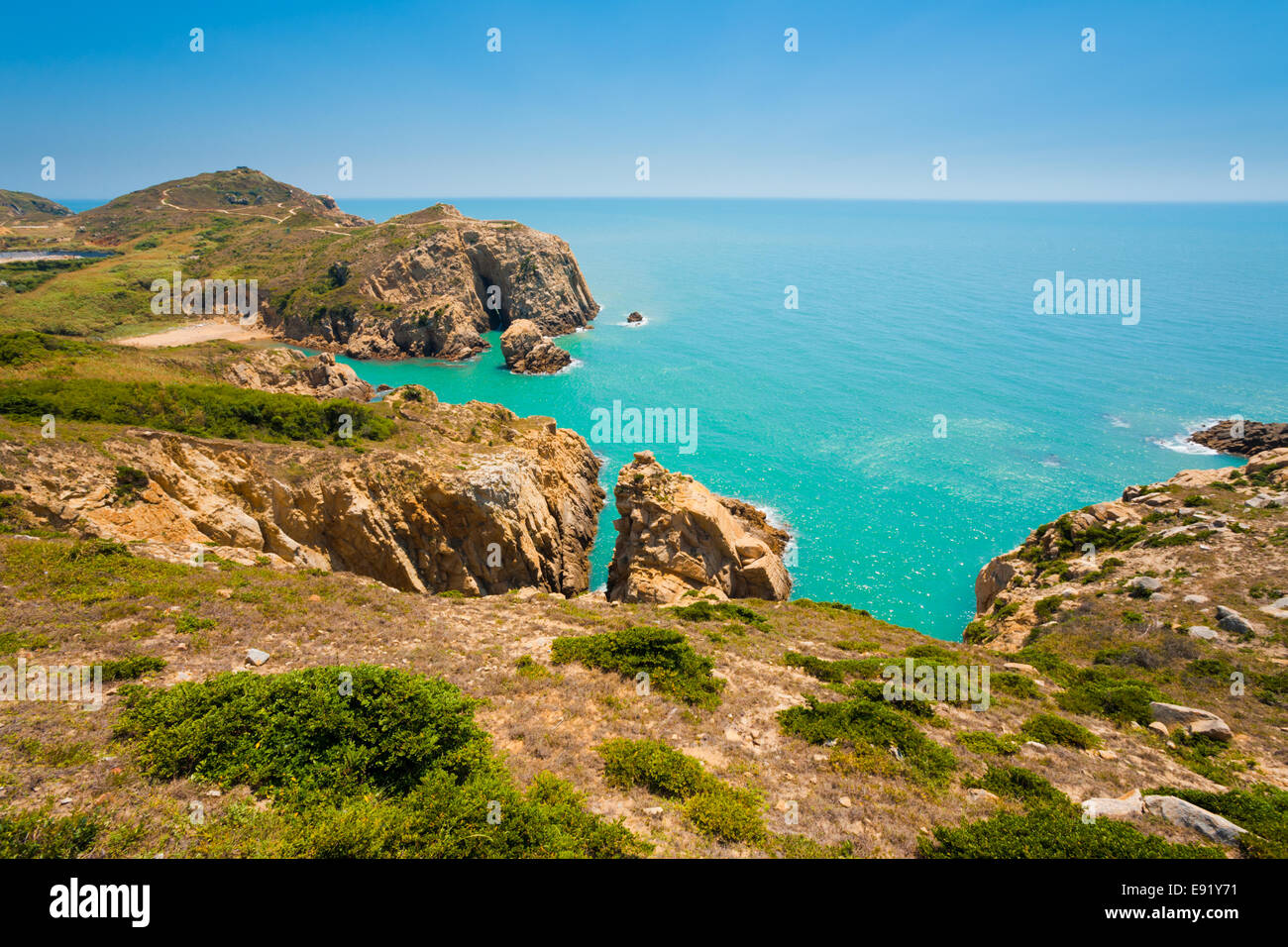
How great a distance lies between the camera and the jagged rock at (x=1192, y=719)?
1497cm

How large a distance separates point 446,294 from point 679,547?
82.2m

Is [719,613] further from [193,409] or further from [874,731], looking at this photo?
[193,409]

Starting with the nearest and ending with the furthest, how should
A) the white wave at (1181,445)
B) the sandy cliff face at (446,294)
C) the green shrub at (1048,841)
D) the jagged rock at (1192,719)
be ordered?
the green shrub at (1048,841) → the jagged rock at (1192,719) → the white wave at (1181,445) → the sandy cliff face at (446,294)

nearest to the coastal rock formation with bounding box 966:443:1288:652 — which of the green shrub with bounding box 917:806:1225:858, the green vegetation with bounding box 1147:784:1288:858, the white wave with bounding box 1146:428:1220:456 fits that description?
the green vegetation with bounding box 1147:784:1288:858

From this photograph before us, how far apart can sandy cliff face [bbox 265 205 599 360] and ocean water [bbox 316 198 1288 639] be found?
5413 millimetres

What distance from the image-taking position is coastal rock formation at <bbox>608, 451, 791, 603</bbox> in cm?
3206

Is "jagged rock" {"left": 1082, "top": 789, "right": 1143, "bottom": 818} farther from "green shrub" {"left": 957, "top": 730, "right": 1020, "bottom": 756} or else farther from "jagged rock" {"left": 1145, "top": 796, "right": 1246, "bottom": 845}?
"green shrub" {"left": 957, "top": 730, "right": 1020, "bottom": 756}

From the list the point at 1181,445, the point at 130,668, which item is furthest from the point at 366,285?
the point at 1181,445

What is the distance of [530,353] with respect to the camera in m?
81.9

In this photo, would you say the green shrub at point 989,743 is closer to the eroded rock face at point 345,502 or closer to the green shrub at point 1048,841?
the green shrub at point 1048,841

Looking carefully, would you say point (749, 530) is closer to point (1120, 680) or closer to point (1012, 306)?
point (1120, 680)

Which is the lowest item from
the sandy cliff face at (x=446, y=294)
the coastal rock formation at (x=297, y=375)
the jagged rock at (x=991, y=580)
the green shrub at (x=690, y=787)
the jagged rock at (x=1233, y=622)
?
the jagged rock at (x=991, y=580)

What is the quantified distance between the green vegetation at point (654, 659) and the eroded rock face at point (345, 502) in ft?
49.2

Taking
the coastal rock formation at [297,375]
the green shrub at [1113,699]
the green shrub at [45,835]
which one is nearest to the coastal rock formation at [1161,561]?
the green shrub at [1113,699]
